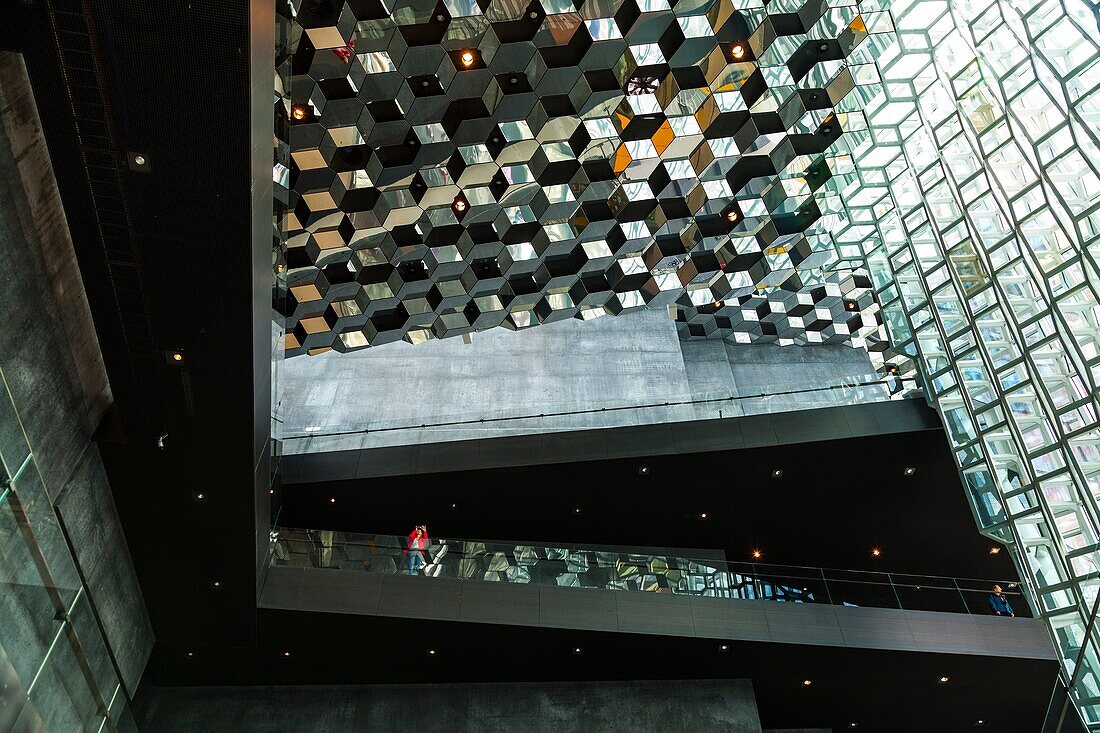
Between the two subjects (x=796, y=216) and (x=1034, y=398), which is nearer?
(x=1034, y=398)

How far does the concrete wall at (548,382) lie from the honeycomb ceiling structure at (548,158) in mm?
1782

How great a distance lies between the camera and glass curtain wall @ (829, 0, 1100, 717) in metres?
10.5

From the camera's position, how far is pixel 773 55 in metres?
12.9

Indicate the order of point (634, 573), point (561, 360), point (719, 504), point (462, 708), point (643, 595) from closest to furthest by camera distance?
1. point (643, 595)
2. point (634, 573)
3. point (462, 708)
4. point (719, 504)
5. point (561, 360)

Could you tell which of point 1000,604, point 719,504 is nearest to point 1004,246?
point 1000,604

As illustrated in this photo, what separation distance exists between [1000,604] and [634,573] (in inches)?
257

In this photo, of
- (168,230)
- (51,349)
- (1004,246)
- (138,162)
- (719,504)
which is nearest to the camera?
(138,162)

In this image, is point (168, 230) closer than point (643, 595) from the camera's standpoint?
Yes

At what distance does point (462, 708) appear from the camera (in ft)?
49.2

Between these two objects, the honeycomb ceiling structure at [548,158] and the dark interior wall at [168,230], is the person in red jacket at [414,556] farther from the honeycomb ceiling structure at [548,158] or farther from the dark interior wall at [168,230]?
the honeycomb ceiling structure at [548,158]

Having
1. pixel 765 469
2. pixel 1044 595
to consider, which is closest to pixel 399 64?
pixel 765 469

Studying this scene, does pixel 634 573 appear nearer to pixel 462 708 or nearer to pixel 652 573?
pixel 652 573

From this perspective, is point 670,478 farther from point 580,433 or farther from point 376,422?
point 376,422

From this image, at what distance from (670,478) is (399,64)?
28.9 feet
